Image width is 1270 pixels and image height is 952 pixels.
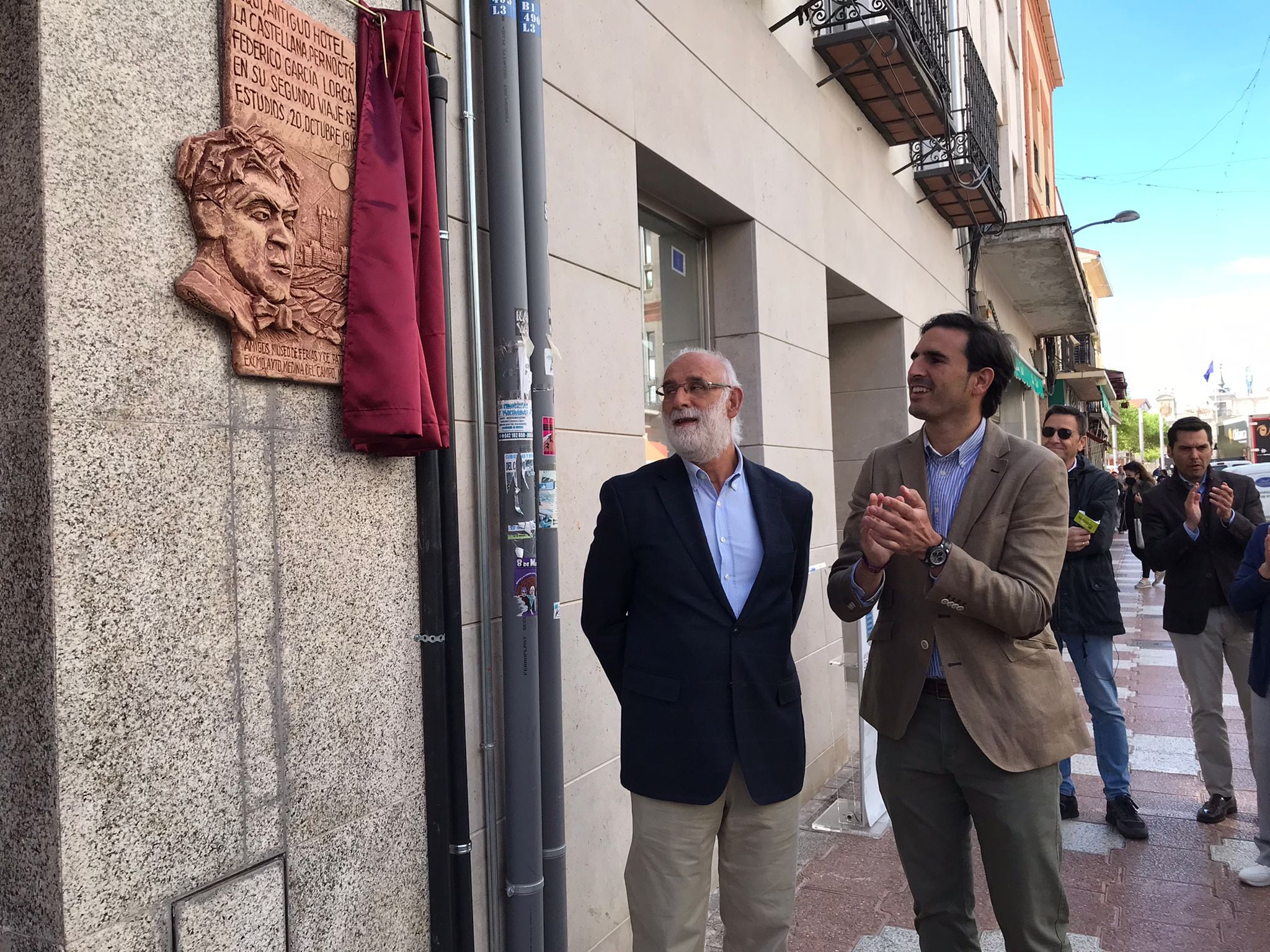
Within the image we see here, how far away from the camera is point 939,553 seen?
8.42 ft

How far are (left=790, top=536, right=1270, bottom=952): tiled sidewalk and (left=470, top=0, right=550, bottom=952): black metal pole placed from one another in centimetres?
143

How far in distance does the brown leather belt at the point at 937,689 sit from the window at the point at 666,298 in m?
2.42

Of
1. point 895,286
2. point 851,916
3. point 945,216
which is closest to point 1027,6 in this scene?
point 945,216

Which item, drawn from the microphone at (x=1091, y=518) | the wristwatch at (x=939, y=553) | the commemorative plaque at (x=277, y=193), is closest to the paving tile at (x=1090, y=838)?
the microphone at (x=1091, y=518)

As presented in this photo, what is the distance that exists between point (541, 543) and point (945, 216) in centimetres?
911

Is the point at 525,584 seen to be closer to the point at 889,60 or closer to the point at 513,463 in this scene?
the point at 513,463

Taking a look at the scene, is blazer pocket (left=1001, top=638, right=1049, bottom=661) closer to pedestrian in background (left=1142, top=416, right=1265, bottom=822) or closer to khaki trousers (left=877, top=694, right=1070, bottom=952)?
khaki trousers (left=877, top=694, right=1070, bottom=952)

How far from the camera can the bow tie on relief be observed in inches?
90.4

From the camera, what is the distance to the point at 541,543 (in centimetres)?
332

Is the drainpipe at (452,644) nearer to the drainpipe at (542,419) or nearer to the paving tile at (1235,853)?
the drainpipe at (542,419)

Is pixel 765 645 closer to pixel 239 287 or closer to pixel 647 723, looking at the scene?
pixel 647 723

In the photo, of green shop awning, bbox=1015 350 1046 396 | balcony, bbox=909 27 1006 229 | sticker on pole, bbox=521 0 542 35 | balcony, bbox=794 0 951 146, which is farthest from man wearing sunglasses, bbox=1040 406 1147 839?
green shop awning, bbox=1015 350 1046 396

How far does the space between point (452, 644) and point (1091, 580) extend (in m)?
3.62

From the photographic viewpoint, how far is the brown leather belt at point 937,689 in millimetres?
2740
